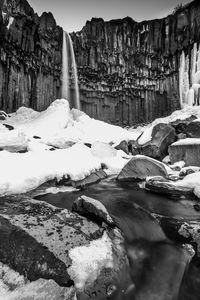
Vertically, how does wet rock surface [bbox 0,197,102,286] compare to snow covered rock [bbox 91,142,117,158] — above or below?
below

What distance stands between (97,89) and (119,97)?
392cm

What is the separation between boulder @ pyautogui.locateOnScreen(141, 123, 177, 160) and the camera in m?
12.9

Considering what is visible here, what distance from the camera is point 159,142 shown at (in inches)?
514

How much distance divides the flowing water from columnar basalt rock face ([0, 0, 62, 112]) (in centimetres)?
1942

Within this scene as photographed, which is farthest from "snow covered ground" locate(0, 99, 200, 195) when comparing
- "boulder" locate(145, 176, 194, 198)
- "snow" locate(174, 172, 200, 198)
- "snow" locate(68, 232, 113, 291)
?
"snow" locate(174, 172, 200, 198)

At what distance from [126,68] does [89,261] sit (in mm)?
32516

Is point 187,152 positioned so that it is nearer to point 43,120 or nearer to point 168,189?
point 168,189

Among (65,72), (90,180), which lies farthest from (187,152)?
(65,72)

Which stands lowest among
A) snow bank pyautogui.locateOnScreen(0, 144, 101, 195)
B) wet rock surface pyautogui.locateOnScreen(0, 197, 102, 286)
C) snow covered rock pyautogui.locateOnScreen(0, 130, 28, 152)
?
wet rock surface pyautogui.locateOnScreen(0, 197, 102, 286)

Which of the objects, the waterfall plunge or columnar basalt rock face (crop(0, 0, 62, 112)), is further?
the waterfall plunge

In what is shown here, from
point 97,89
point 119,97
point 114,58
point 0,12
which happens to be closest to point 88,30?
point 114,58

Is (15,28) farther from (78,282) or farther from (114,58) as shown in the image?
(78,282)

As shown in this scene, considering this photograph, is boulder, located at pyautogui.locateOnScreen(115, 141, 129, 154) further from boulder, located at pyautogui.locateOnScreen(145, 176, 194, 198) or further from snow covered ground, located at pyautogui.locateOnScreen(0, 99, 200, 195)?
boulder, located at pyautogui.locateOnScreen(145, 176, 194, 198)

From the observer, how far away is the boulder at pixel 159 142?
12884 millimetres
